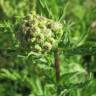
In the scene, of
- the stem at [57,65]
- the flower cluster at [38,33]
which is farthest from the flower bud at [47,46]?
the stem at [57,65]

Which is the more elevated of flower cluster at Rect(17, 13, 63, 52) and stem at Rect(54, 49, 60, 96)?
flower cluster at Rect(17, 13, 63, 52)

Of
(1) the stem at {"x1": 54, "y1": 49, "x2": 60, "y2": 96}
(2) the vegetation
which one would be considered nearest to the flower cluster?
(2) the vegetation

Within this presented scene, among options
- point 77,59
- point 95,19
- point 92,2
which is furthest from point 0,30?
point 92,2

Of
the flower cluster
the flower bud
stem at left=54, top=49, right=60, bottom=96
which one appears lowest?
stem at left=54, top=49, right=60, bottom=96

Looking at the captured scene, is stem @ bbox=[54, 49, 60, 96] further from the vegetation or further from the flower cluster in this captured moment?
the flower cluster

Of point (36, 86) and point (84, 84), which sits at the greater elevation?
point (84, 84)

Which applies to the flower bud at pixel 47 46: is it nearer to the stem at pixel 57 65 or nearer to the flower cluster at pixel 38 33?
the flower cluster at pixel 38 33

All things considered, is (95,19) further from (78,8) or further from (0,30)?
(0,30)

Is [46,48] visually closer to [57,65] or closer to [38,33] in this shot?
[38,33]

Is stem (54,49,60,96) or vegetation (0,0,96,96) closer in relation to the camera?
vegetation (0,0,96,96)
